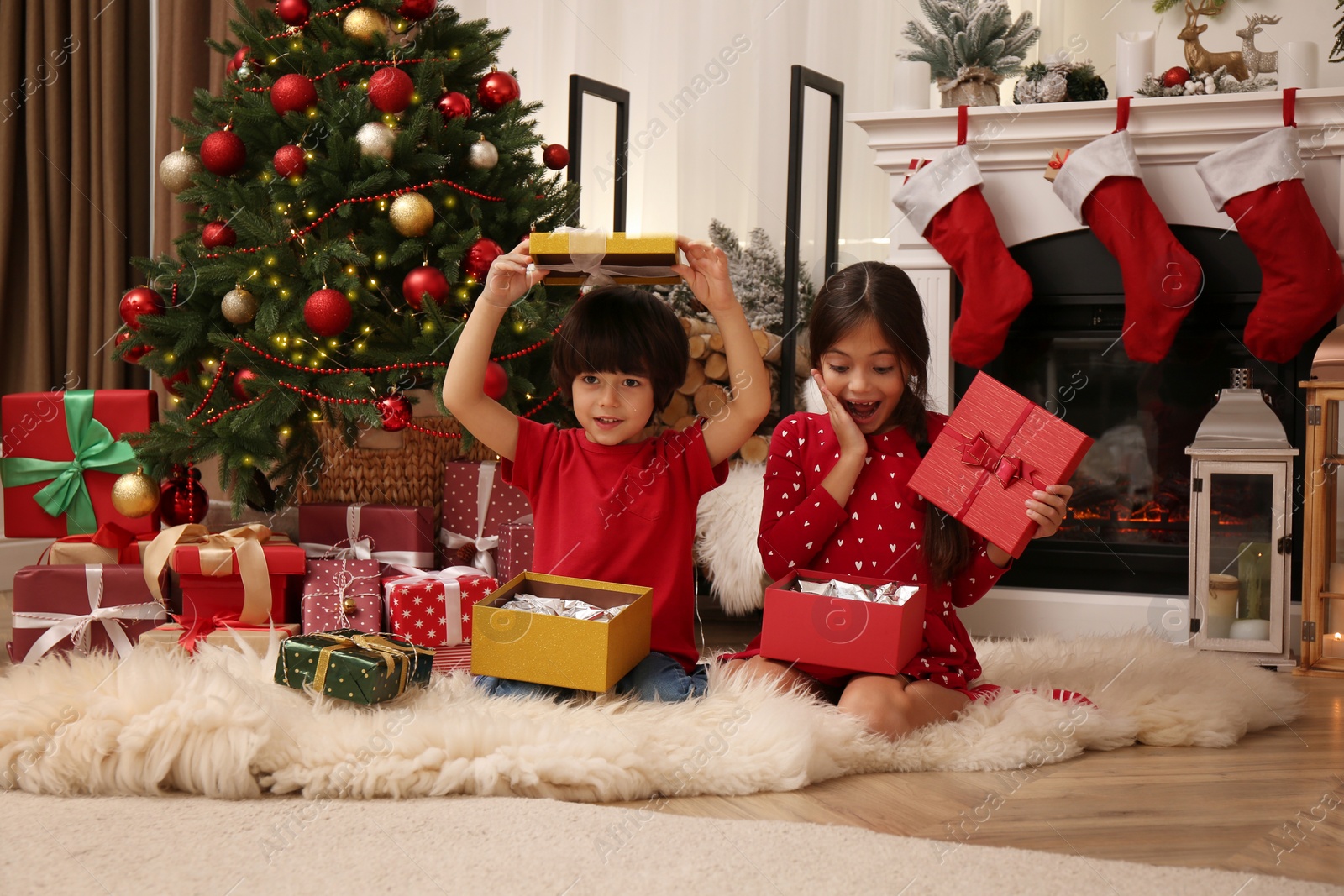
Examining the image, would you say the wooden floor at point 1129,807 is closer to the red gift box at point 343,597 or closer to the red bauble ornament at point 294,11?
the red gift box at point 343,597

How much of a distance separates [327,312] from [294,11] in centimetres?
70

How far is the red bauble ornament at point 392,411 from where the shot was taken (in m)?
2.21

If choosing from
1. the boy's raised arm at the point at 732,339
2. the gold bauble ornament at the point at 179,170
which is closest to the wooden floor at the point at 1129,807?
the boy's raised arm at the point at 732,339

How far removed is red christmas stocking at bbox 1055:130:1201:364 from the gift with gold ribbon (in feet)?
6.48

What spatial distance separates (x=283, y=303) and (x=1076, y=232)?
6.33 feet

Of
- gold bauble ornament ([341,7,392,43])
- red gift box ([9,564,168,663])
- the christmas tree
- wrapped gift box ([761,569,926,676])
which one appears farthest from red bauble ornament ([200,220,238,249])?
wrapped gift box ([761,569,926,676])

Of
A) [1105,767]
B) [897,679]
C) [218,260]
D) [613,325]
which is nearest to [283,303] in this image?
[218,260]

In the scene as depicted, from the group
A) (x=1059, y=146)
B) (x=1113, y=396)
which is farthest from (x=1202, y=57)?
(x=1113, y=396)

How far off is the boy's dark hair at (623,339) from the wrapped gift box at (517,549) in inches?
20.3

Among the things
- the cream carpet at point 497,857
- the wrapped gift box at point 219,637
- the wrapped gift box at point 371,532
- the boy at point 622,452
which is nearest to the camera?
the cream carpet at point 497,857

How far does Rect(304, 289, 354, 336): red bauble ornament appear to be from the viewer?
7.13ft

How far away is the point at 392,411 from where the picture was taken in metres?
2.21

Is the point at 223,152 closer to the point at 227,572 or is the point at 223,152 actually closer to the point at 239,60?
the point at 239,60

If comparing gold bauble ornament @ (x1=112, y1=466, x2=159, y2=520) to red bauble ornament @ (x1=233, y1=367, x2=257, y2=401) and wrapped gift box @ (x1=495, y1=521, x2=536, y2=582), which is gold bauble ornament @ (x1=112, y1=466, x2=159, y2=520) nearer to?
red bauble ornament @ (x1=233, y1=367, x2=257, y2=401)
